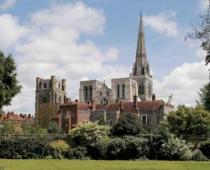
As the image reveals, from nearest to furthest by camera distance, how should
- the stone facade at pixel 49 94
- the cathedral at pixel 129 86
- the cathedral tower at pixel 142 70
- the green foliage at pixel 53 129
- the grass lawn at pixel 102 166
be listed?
1. the grass lawn at pixel 102 166
2. the green foliage at pixel 53 129
3. the stone facade at pixel 49 94
4. the cathedral at pixel 129 86
5. the cathedral tower at pixel 142 70

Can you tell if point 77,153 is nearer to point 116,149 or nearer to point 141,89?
point 116,149

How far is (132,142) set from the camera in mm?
47906

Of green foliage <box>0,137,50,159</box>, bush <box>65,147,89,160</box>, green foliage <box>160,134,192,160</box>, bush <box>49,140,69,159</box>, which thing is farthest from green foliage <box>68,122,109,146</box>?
green foliage <box>160,134,192,160</box>

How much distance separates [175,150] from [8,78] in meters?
19.2

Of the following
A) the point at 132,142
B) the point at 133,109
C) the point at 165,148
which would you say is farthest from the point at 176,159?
the point at 133,109

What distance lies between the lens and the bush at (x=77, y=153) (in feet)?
161

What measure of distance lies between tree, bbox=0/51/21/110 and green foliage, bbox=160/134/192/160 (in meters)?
17.9

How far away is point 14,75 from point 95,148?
59.6 feet

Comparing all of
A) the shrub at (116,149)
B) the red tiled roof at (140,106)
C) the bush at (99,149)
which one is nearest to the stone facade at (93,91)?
the red tiled roof at (140,106)

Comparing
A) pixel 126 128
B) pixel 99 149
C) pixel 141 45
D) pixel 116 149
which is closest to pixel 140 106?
pixel 126 128

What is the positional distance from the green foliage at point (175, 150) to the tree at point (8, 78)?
17.9 metres

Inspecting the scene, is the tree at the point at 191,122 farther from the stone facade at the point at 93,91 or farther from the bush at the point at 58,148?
the stone facade at the point at 93,91

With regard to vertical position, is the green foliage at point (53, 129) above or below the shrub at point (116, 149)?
above

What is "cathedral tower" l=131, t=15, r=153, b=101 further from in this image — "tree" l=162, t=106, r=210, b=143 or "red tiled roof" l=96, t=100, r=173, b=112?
"tree" l=162, t=106, r=210, b=143
